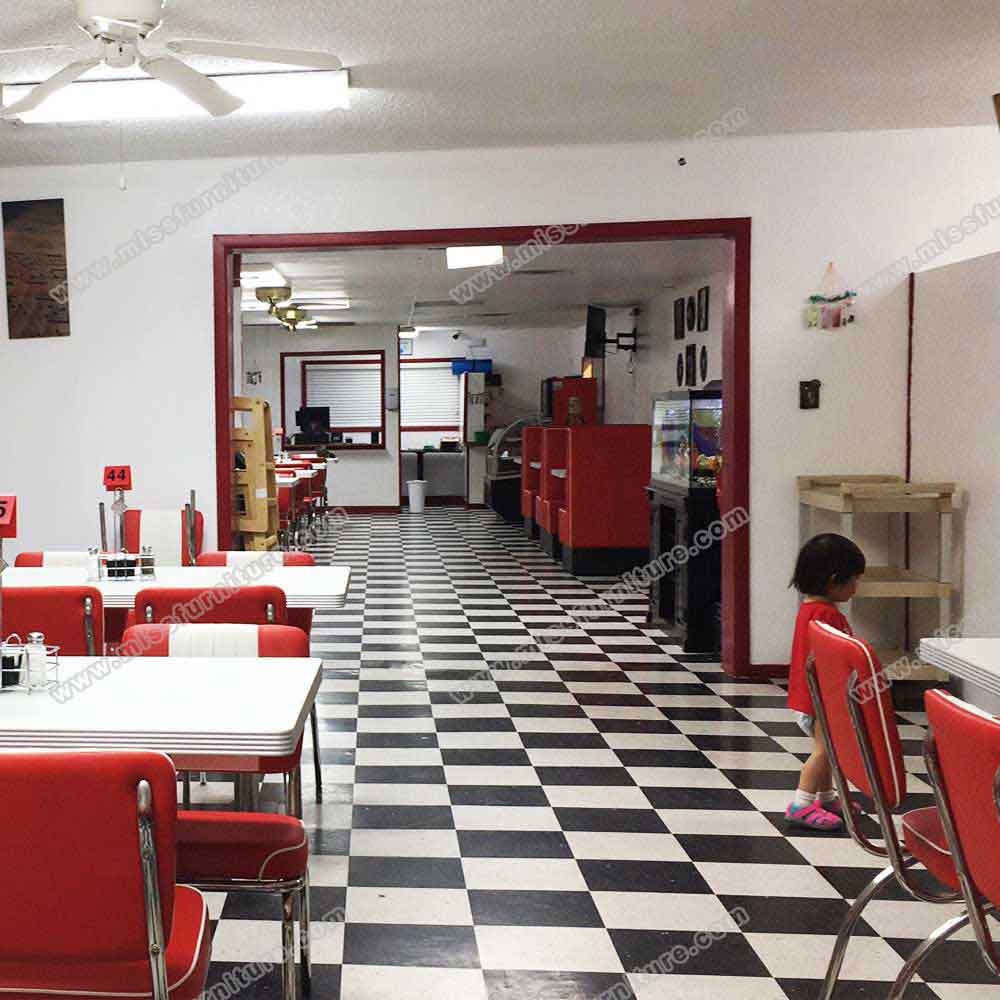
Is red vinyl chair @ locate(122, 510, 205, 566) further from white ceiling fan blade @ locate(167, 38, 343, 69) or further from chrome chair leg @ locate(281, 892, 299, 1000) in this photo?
chrome chair leg @ locate(281, 892, 299, 1000)

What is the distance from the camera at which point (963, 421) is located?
5.26 m

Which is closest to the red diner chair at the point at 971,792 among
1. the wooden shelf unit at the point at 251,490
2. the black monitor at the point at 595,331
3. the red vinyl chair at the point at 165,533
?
the red vinyl chair at the point at 165,533

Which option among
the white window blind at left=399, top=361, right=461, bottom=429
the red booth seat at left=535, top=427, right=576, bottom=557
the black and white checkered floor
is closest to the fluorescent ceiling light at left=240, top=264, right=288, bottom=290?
the red booth seat at left=535, top=427, right=576, bottom=557

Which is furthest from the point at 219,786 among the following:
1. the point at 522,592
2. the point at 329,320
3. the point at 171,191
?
the point at 329,320

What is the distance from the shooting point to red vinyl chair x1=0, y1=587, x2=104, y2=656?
3.44 metres

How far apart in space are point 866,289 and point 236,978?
4.66 m

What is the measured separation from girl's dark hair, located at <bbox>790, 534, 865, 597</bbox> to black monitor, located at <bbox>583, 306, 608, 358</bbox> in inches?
348

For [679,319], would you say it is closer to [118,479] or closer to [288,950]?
[118,479]

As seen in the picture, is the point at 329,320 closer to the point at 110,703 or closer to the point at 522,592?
the point at 522,592

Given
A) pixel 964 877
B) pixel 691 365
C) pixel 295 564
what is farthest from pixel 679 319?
pixel 964 877

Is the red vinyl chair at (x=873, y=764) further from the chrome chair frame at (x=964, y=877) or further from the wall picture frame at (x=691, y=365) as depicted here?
the wall picture frame at (x=691, y=365)

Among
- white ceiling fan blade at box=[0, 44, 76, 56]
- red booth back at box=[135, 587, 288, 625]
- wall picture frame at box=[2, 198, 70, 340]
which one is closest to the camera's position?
red booth back at box=[135, 587, 288, 625]

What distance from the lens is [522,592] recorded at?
8914mm

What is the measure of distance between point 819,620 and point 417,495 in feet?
43.5
